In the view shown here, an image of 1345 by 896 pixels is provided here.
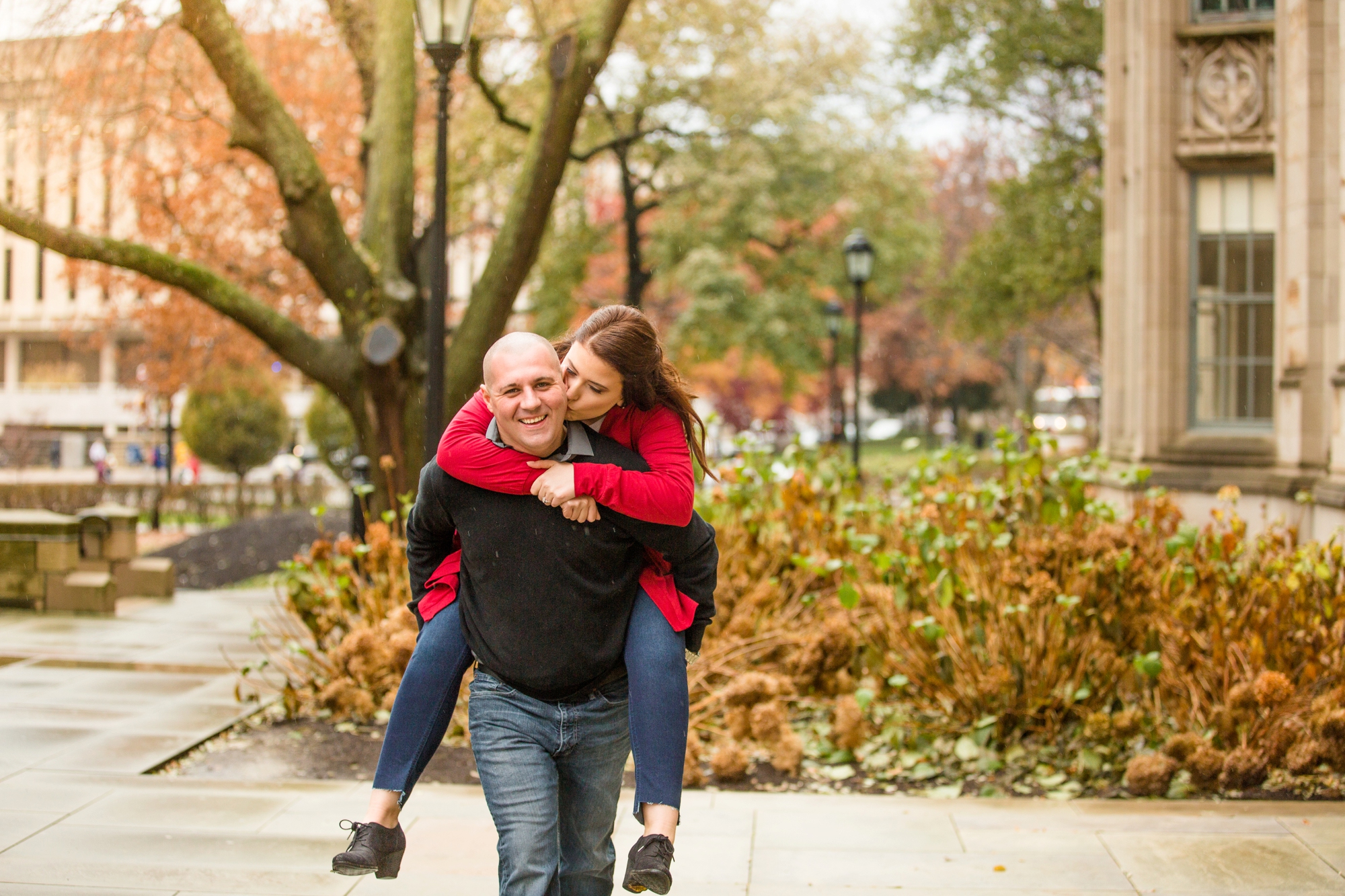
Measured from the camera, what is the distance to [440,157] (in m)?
7.20

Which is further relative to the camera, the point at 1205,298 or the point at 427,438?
the point at 1205,298

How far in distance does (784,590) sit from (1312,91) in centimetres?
535

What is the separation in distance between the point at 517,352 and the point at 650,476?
42 centimetres

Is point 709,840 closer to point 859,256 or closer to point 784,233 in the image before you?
point 859,256

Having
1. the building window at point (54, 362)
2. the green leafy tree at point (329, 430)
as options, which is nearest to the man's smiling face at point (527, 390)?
the green leafy tree at point (329, 430)

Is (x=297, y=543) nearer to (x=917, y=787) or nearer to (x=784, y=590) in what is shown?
(x=784, y=590)

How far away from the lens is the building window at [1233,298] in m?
11.5

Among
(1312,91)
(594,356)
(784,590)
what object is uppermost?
(1312,91)

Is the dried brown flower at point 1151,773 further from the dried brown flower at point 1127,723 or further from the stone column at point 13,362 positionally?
the stone column at point 13,362

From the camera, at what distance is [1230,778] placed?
18.1 ft

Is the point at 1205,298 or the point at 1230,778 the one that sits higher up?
the point at 1205,298

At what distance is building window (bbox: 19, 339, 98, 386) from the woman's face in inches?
2430

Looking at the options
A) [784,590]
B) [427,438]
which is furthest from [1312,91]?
[427,438]

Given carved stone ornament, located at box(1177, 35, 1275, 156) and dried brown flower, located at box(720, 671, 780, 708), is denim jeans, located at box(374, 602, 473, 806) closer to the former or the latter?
dried brown flower, located at box(720, 671, 780, 708)
